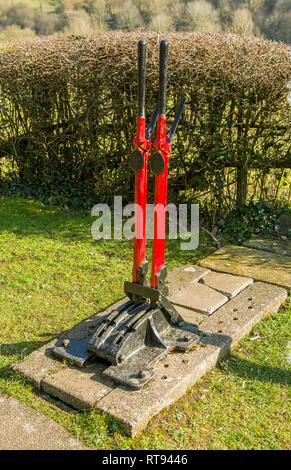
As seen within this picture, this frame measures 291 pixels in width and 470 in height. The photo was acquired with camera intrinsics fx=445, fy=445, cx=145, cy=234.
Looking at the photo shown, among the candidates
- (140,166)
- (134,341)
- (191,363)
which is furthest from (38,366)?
(140,166)

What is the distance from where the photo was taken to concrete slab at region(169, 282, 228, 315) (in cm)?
384

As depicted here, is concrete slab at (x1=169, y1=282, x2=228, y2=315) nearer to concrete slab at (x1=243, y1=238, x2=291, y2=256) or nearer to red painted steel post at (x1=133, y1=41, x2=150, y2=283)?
red painted steel post at (x1=133, y1=41, x2=150, y2=283)

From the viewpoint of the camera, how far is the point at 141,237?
3.15m

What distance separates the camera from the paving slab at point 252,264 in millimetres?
4480

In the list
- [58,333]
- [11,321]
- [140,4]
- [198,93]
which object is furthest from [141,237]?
[140,4]

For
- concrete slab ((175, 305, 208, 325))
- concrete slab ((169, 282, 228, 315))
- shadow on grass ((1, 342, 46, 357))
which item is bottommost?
shadow on grass ((1, 342, 46, 357))

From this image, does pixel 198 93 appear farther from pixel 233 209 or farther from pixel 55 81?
pixel 55 81

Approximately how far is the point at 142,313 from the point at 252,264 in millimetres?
2037

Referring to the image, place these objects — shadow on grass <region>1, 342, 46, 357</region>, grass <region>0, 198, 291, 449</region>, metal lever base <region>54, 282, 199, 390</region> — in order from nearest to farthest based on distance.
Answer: grass <region>0, 198, 291, 449</region> < metal lever base <region>54, 282, 199, 390</region> < shadow on grass <region>1, 342, 46, 357</region>

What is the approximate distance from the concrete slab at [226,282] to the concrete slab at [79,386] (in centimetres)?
157

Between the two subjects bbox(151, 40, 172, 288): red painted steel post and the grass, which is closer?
the grass

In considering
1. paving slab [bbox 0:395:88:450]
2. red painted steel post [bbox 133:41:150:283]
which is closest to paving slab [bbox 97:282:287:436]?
paving slab [bbox 0:395:88:450]

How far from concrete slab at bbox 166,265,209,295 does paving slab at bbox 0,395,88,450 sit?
5.91 ft
